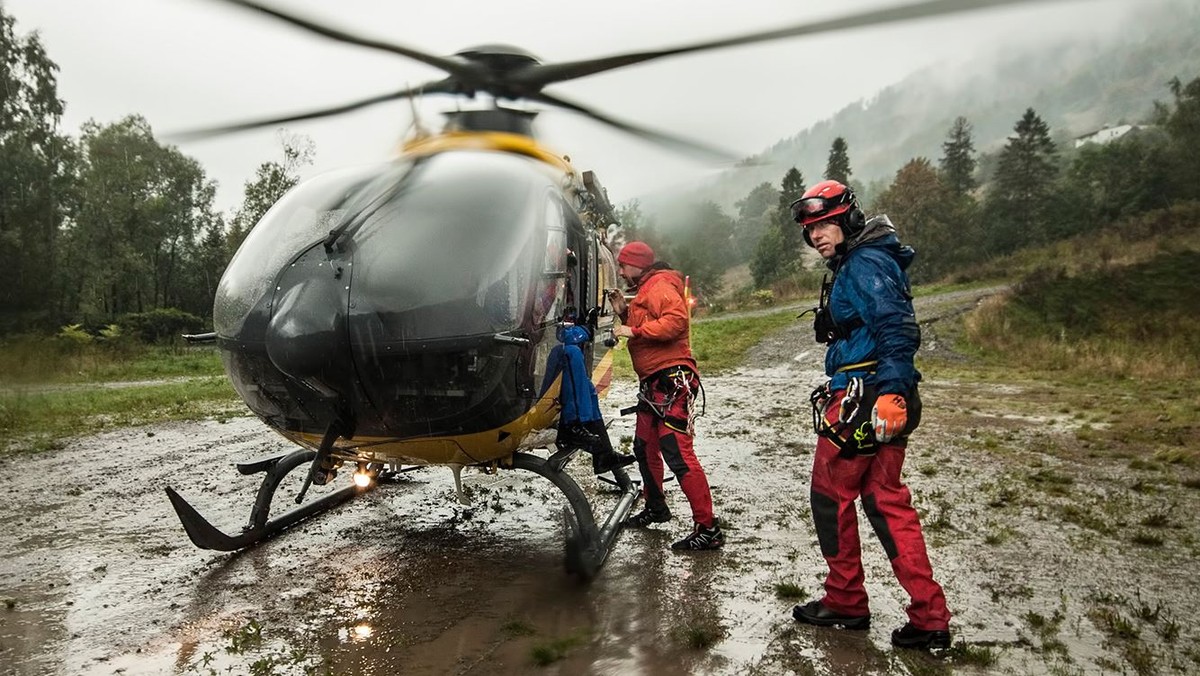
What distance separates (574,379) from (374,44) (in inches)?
88.9

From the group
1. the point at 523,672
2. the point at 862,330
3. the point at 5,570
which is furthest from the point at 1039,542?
the point at 5,570

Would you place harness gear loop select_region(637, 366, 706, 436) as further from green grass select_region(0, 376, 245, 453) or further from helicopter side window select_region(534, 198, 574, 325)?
green grass select_region(0, 376, 245, 453)

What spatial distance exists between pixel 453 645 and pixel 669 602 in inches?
49.5

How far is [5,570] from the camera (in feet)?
15.8

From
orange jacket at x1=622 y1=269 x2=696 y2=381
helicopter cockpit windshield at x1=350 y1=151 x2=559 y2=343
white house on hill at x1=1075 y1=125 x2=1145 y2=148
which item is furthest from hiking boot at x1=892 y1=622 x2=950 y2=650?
white house on hill at x1=1075 y1=125 x2=1145 y2=148

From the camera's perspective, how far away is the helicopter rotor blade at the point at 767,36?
9.38 feet

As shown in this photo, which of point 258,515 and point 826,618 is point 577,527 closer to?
point 826,618

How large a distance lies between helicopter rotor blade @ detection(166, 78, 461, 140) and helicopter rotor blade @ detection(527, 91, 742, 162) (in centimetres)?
57

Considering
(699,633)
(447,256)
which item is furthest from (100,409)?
(699,633)

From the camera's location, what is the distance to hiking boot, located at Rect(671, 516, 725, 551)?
5.14 m

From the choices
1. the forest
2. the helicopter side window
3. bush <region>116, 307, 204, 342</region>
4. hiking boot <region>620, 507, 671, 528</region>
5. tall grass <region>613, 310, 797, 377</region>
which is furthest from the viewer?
bush <region>116, 307, 204, 342</region>

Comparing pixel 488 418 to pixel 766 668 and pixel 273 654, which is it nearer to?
pixel 273 654

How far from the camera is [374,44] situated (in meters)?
3.79

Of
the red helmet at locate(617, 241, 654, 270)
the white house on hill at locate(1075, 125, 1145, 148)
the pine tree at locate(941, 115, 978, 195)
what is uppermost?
the white house on hill at locate(1075, 125, 1145, 148)
